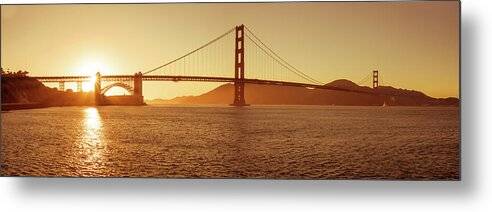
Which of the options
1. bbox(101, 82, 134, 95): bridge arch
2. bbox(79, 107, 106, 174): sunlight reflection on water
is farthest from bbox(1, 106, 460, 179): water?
bbox(101, 82, 134, 95): bridge arch

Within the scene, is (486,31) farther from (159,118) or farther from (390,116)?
(159,118)

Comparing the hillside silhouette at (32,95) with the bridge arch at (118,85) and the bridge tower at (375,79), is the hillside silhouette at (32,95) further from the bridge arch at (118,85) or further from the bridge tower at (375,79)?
the bridge tower at (375,79)

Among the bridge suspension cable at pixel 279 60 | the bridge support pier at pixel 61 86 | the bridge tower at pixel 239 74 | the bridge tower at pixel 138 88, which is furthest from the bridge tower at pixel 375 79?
the bridge support pier at pixel 61 86

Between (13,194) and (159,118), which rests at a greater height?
(159,118)

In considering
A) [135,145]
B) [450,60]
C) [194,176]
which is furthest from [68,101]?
[450,60]

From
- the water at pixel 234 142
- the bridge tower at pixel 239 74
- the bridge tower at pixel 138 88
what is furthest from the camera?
the bridge tower at pixel 138 88

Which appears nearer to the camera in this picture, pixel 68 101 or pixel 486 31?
pixel 486 31
